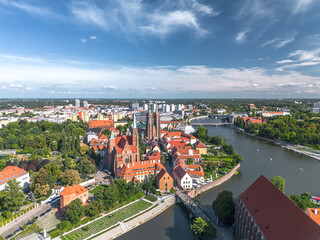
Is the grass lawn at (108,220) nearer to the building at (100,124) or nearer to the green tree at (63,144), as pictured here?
the green tree at (63,144)

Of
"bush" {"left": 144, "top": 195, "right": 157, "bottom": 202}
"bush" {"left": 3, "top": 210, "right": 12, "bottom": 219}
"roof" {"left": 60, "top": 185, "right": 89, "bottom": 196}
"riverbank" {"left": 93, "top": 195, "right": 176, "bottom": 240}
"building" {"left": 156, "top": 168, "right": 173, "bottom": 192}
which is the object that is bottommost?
"riverbank" {"left": 93, "top": 195, "right": 176, "bottom": 240}

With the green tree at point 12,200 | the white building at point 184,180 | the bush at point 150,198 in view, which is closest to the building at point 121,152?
the bush at point 150,198

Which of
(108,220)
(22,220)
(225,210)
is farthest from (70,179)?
(225,210)

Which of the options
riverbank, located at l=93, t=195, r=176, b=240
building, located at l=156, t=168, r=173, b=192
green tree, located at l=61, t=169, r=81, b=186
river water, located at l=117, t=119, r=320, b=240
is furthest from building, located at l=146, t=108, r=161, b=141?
riverbank, located at l=93, t=195, r=176, b=240

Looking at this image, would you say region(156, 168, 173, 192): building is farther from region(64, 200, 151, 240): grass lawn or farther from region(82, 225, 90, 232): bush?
region(82, 225, 90, 232): bush

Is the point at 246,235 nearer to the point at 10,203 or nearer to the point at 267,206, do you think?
the point at 267,206

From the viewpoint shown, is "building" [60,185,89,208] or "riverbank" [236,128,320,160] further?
"riverbank" [236,128,320,160]

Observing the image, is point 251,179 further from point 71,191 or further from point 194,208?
point 71,191
